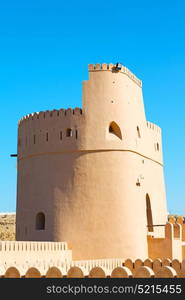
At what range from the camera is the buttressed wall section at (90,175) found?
18672 mm

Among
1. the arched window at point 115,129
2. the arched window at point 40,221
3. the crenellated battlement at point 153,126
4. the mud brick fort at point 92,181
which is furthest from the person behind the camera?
the crenellated battlement at point 153,126

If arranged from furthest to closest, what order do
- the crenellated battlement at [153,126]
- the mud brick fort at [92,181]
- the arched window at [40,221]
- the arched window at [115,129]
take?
the crenellated battlement at [153,126], the arched window at [40,221], the arched window at [115,129], the mud brick fort at [92,181]

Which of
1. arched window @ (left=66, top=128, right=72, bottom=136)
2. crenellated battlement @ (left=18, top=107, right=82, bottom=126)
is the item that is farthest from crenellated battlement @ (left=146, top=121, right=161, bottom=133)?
arched window @ (left=66, top=128, right=72, bottom=136)

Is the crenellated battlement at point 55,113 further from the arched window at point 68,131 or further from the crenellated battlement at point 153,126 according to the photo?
the crenellated battlement at point 153,126

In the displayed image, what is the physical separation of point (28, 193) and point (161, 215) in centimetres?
607

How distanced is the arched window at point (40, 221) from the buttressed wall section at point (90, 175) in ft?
0.07

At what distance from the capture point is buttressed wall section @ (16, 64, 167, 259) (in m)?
18.7

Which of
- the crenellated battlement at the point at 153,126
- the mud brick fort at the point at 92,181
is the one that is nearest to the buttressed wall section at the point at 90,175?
the mud brick fort at the point at 92,181

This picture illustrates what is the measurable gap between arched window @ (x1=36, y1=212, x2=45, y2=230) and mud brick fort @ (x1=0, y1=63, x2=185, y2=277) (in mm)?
36

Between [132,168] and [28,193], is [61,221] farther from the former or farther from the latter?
[132,168]

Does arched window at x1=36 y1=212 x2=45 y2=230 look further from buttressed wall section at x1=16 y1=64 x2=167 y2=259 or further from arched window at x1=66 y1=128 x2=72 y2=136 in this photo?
arched window at x1=66 y1=128 x2=72 y2=136

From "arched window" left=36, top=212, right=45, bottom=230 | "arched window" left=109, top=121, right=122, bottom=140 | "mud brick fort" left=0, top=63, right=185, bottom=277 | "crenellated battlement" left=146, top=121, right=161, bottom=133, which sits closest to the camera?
"mud brick fort" left=0, top=63, right=185, bottom=277

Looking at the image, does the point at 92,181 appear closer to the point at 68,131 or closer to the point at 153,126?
the point at 68,131

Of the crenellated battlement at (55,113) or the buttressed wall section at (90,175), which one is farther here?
the crenellated battlement at (55,113)
